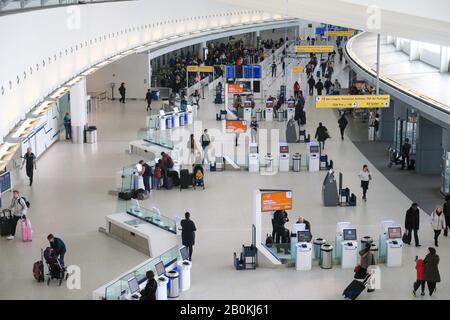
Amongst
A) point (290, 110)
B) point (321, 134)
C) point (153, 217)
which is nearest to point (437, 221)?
point (153, 217)

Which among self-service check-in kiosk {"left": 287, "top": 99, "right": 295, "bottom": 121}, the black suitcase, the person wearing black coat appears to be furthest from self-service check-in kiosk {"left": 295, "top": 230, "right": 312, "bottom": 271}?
self-service check-in kiosk {"left": 287, "top": 99, "right": 295, "bottom": 121}

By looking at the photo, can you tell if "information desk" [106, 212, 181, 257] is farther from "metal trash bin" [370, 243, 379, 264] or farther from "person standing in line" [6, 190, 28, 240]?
"metal trash bin" [370, 243, 379, 264]

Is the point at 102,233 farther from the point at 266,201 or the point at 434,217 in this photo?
the point at 434,217

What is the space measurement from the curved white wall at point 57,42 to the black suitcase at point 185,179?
3951 millimetres

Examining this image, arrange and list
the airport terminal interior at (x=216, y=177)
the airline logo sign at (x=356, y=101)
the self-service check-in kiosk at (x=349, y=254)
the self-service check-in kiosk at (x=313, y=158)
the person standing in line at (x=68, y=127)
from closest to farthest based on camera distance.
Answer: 1. the airport terminal interior at (x=216, y=177)
2. the self-service check-in kiosk at (x=349, y=254)
3. the airline logo sign at (x=356, y=101)
4. the self-service check-in kiosk at (x=313, y=158)
5. the person standing in line at (x=68, y=127)

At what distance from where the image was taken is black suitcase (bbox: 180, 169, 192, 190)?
23531 millimetres

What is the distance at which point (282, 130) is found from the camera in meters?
33.6

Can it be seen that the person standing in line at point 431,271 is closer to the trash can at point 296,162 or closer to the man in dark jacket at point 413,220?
the man in dark jacket at point 413,220

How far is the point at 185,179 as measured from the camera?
2356 cm

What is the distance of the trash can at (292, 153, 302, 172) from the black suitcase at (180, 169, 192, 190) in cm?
382

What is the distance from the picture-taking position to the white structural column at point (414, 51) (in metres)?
34.2

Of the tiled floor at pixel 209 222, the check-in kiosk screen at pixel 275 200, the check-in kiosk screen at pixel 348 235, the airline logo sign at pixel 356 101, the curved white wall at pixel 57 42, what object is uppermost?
the curved white wall at pixel 57 42

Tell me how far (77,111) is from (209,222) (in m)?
12.2

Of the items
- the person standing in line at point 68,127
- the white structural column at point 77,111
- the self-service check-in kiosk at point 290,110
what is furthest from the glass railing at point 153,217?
the self-service check-in kiosk at point 290,110
